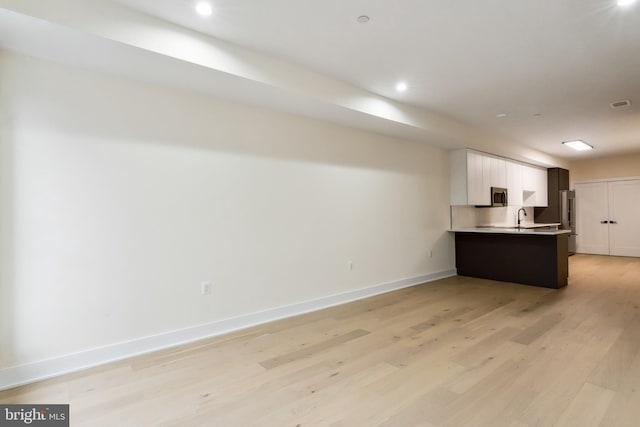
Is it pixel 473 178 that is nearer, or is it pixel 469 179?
pixel 469 179

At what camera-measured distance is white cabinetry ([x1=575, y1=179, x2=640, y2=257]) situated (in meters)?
8.52

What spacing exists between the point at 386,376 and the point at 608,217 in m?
9.63

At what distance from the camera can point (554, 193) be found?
28.8 ft

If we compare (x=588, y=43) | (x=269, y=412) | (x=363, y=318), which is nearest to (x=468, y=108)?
(x=588, y=43)

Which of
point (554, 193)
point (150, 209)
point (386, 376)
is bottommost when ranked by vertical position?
point (386, 376)

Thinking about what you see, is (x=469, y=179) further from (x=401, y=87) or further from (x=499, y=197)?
(x=401, y=87)

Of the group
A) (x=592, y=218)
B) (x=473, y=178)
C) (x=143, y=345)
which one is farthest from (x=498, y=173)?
(x=143, y=345)

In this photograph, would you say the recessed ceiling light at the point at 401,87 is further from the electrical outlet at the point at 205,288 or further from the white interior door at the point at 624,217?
the white interior door at the point at 624,217

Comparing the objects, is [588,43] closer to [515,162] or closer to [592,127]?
[592,127]

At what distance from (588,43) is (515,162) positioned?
5.02m

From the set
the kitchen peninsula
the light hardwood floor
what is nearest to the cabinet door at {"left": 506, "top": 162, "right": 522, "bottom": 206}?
the kitchen peninsula

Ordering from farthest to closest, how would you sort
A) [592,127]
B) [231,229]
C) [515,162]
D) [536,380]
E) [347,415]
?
[515,162] < [592,127] < [231,229] < [536,380] < [347,415]

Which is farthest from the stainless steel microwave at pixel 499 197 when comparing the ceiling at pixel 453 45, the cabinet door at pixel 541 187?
the ceiling at pixel 453 45

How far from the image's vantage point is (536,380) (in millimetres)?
2396
